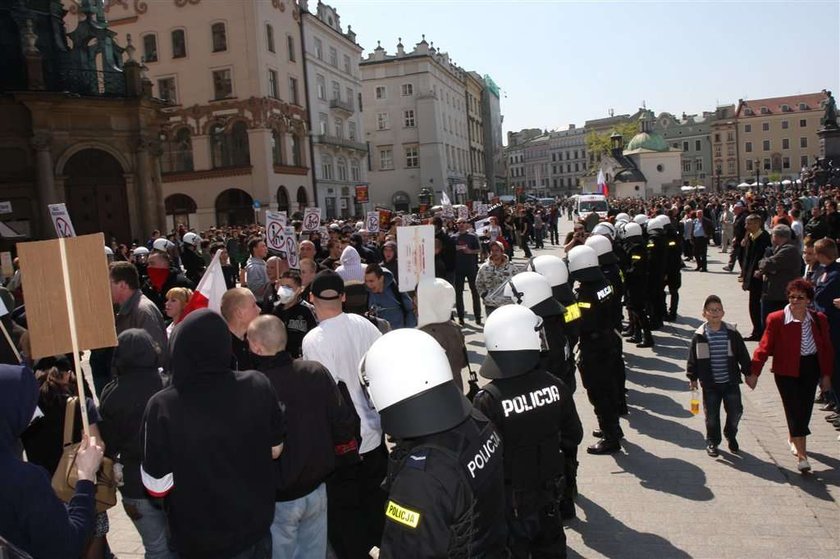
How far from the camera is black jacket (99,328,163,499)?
13.9ft

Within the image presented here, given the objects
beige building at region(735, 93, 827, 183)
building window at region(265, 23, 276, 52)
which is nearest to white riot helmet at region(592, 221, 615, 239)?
building window at region(265, 23, 276, 52)

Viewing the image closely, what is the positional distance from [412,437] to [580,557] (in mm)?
3068

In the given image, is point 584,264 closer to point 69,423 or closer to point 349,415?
point 349,415

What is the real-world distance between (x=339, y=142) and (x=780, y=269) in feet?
137

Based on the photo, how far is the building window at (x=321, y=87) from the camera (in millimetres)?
47125

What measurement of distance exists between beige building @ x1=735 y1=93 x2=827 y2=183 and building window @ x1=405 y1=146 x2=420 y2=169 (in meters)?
70.1

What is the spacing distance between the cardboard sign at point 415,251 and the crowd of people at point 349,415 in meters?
0.37

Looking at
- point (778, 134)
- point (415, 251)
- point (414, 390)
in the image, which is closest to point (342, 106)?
point (415, 251)

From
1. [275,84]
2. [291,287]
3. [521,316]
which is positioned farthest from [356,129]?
[521,316]

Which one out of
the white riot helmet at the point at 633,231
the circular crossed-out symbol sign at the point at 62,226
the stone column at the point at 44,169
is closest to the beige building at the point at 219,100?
the stone column at the point at 44,169

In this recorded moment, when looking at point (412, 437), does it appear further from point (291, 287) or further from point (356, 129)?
point (356, 129)

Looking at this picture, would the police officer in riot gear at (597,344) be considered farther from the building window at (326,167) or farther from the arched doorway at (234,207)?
the building window at (326,167)

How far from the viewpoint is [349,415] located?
164 inches

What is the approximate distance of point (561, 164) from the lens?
552 feet
